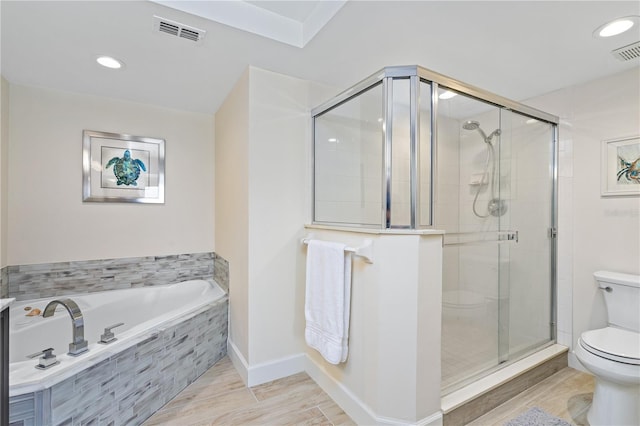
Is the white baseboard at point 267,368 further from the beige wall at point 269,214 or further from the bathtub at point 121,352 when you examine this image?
the bathtub at point 121,352

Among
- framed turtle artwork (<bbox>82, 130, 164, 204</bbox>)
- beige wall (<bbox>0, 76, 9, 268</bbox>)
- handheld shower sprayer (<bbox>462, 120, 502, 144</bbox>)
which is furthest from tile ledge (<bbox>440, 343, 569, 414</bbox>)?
beige wall (<bbox>0, 76, 9, 268</bbox>)

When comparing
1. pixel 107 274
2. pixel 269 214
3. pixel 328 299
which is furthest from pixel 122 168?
pixel 328 299

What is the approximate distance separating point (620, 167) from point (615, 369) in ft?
4.50

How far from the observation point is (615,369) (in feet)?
5.26

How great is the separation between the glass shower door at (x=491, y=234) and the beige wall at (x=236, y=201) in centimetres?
131

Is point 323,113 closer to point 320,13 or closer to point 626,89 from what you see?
point 320,13

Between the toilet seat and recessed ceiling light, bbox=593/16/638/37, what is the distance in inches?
68.8

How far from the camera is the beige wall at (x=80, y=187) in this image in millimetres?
2422

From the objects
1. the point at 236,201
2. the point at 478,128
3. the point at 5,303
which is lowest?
the point at 5,303

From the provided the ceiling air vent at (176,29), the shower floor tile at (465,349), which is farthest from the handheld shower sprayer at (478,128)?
the ceiling air vent at (176,29)

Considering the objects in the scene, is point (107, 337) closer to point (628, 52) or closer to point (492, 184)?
point (492, 184)

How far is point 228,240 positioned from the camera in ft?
8.73

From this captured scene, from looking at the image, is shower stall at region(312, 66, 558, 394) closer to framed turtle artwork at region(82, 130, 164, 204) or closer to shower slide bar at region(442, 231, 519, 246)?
shower slide bar at region(442, 231, 519, 246)

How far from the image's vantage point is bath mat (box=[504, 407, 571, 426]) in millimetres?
1722
